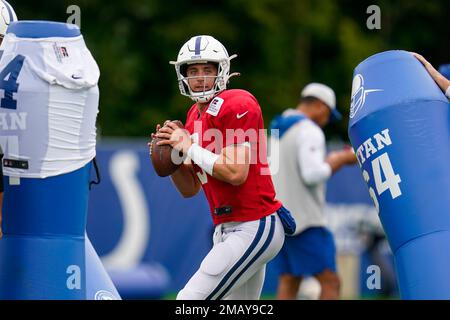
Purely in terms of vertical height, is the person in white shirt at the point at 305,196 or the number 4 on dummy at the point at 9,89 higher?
the number 4 on dummy at the point at 9,89

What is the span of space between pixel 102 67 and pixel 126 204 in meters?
6.88

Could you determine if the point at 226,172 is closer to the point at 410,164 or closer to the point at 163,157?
the point at 163,157

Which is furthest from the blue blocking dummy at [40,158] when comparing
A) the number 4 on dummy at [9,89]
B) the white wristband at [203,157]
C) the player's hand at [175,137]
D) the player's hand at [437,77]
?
the player's hand at [437,77]

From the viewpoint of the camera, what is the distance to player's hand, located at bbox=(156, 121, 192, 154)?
6.12m

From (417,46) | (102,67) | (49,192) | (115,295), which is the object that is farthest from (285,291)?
(417,46)

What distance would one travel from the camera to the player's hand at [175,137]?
6.12 meters

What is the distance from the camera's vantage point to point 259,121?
6121 mm

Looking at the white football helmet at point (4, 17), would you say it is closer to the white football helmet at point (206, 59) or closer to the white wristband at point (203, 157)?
the white football helmet at point (206, 59)

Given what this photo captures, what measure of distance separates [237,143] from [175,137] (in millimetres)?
393

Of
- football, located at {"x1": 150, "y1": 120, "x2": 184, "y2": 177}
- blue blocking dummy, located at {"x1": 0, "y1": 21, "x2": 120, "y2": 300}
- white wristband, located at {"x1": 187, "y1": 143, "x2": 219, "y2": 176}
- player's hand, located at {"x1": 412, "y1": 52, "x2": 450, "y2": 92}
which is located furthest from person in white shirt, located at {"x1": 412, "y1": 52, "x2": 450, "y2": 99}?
blue blocking dummy, located at {"x1": 0, "y1": 21, "x2": 120, "y2": 300}

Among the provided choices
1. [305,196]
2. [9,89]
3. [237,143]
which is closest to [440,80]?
[237,143]

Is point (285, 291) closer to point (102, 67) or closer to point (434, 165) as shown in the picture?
point (434, 165)

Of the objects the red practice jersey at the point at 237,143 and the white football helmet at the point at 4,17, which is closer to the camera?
the red practice jersey at the point at 237,143

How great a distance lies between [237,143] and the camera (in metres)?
6.01
